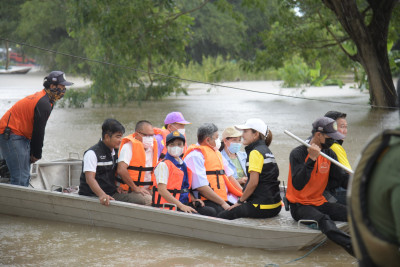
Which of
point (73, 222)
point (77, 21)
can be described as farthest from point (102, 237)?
point (77, 21)

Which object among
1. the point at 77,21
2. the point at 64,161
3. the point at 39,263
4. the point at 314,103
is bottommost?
the point at 39,263

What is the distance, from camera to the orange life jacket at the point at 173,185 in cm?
593

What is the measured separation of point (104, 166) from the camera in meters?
6.26

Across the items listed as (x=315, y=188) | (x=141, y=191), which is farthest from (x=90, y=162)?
(x=315, y=188)

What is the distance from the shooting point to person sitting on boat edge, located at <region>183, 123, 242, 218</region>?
6098 millimetres

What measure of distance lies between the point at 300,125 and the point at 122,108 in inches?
278

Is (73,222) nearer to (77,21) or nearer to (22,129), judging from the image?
(22,129)

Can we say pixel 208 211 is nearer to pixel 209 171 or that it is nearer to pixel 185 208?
pixel 185 208

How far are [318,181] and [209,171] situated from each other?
1.29m

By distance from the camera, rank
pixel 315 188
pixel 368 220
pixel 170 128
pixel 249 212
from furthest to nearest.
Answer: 1. pixel 170 128
2. pixel 249 212
3. pixel 315 188
4. pixel 368 220

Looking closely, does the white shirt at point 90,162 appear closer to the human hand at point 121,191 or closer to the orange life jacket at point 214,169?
the human hand at point 121,191

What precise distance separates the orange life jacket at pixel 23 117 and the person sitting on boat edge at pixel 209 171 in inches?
71.3

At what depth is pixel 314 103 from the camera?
23.7 meters

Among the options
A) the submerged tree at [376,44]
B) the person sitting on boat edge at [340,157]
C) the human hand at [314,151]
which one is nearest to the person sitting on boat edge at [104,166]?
the human hand at [314,151]
